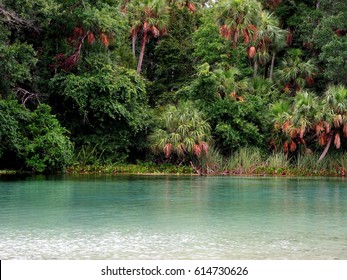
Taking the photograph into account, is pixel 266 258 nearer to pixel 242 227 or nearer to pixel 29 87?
pixel 242 227

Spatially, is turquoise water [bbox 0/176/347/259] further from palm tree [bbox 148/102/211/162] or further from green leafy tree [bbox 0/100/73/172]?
palm tree [bbox 148/102/211/162]

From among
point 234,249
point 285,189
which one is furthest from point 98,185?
point 234,249

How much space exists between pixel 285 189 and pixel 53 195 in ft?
25.2

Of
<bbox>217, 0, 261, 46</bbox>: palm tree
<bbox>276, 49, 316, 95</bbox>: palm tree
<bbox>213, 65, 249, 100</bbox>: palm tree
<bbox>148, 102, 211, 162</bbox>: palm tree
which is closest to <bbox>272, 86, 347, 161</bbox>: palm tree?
<bbox>213, 65, 249, 100</bbox>: palm tree

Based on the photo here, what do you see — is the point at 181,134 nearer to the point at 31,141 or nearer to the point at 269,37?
the point at 31,141

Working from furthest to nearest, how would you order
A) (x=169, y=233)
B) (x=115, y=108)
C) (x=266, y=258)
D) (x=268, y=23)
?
(x=268, y=23)
(x=115, y=108)
(x=169, y=233)
(x=266, y=258)

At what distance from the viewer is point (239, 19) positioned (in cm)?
3409

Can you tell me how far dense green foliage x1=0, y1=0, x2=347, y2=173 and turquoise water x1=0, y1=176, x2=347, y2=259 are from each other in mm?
7750

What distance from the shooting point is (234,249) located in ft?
31.3

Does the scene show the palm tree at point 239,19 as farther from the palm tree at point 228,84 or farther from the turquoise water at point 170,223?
the turquoise water at point 170,223

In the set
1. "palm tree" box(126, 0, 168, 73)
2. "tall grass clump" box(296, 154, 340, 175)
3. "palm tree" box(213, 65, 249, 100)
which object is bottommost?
"tall grass clump" box(296, 154, 340, 175)

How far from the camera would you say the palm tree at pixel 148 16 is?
123 ft

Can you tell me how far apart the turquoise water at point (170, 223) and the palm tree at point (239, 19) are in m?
15.1

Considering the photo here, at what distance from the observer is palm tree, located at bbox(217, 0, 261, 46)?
33.9 meters
